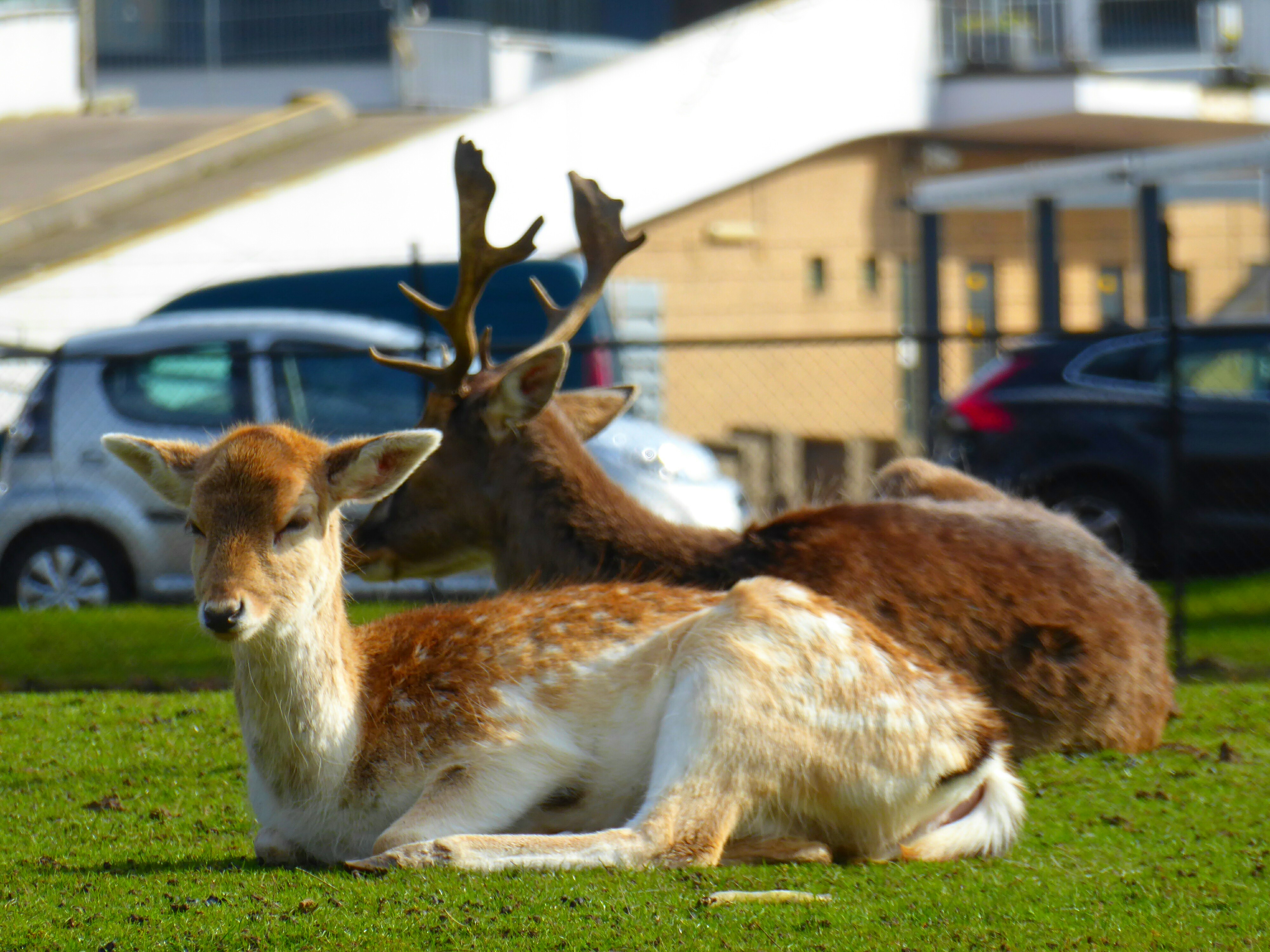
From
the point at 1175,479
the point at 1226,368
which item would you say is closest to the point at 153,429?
the point at 1175,479

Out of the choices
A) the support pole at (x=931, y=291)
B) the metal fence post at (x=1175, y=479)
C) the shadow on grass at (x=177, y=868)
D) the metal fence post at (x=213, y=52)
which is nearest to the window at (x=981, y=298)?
the support pole at (x=931, y=291)

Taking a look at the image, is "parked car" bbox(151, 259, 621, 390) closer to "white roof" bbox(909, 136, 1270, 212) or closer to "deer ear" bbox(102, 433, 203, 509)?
"white roof" bbox(909, 136, 1270, 212)

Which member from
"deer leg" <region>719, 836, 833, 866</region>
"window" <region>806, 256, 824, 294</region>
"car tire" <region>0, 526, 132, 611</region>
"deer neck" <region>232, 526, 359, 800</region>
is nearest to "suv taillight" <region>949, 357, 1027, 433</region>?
"car tire" <region>0, 526, 132, 611</region>

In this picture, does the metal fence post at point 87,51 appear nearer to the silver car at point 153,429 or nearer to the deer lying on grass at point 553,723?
the silver car at point 153,429

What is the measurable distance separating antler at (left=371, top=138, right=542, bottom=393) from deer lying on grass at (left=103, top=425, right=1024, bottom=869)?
2.31 m

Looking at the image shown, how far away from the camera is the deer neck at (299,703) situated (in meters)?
4.18

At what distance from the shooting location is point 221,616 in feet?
12.7

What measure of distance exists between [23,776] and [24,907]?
1.68m

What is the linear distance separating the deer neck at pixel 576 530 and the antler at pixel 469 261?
1.32ft

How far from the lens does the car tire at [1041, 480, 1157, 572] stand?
11195mm

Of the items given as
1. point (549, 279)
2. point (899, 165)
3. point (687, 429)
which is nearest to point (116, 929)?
point (549, 279)

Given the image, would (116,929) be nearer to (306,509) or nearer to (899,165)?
(306,509)

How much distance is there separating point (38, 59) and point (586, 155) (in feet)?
32.0

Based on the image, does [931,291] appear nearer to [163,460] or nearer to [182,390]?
[182,390]
